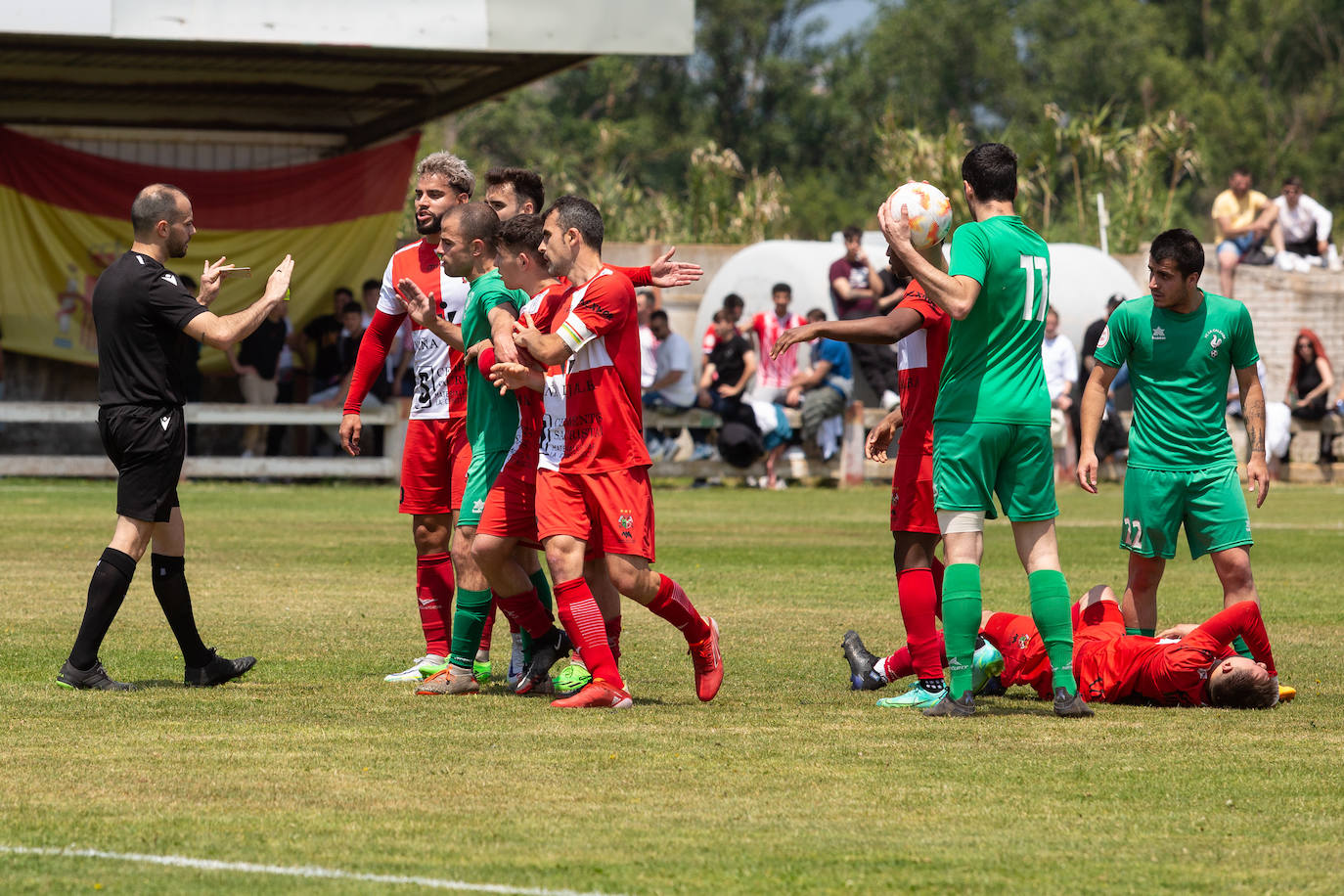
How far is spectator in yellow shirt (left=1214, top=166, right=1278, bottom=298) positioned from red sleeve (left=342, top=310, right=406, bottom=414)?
823 inches

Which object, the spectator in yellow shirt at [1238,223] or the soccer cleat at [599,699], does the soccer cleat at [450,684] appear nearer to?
the soccer cleat at [599,699]

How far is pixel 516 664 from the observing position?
8617 mm

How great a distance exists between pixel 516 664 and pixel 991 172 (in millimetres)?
2974

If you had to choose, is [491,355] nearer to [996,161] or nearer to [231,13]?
[996,161]

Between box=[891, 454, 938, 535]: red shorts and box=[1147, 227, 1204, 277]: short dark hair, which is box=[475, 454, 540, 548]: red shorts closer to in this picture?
box=[891, 454, 938, 535]: red shorts

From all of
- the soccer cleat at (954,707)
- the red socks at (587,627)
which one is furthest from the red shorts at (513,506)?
the soccer cleat at (954,707)

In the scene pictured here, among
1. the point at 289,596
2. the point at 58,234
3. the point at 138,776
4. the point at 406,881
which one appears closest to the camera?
the point at 406,881

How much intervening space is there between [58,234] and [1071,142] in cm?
1765

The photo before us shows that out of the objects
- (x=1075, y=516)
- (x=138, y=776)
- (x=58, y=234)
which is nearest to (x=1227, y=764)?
(x=138, y=776)

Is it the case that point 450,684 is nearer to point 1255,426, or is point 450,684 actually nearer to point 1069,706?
point 1069,706

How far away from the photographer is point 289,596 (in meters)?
11.8

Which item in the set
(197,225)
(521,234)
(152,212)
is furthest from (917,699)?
(197,225)

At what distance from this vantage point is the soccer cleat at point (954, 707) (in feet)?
25.3

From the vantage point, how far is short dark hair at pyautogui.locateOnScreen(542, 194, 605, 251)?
7.91 m
